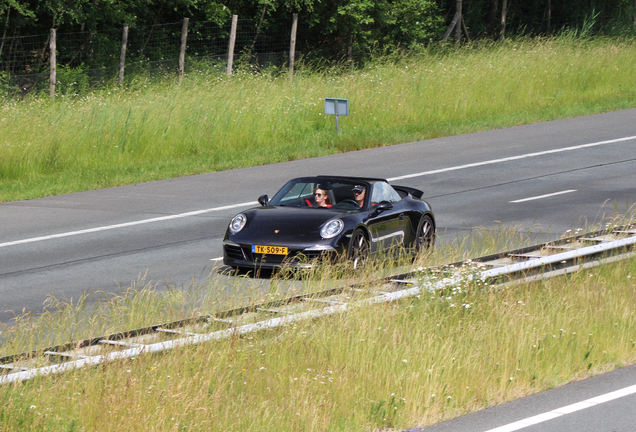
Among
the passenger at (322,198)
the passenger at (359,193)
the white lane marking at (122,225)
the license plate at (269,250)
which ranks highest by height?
the passenger at (359,193)

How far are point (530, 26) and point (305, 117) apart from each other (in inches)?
1117

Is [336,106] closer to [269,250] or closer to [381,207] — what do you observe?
[381,207]

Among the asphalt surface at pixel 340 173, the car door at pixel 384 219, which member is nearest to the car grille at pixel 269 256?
the asphalt surface at pixel 340 173

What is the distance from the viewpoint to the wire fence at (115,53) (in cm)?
3092

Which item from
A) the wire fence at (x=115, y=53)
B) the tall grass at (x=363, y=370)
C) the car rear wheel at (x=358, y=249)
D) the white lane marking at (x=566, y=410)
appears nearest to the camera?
the tall grass at (x=363, y=370)

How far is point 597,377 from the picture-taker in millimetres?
8125

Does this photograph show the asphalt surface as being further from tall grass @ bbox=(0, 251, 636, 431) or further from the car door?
the car door

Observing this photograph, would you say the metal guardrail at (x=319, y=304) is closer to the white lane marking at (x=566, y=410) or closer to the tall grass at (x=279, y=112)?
the white lane marking at (x=566, y=410)

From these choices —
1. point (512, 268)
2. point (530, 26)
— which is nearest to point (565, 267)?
point (512, 268)

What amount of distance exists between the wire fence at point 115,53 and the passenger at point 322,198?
17247 millimetres

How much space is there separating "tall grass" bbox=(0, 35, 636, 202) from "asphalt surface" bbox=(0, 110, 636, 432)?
129 cm

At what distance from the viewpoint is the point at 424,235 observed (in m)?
13.8

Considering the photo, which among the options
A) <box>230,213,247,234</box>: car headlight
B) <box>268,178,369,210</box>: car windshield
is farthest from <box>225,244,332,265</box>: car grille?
<box>268,178,369,210</box>: car windshield

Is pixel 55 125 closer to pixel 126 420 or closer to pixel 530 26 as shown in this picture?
pixel 126 420
